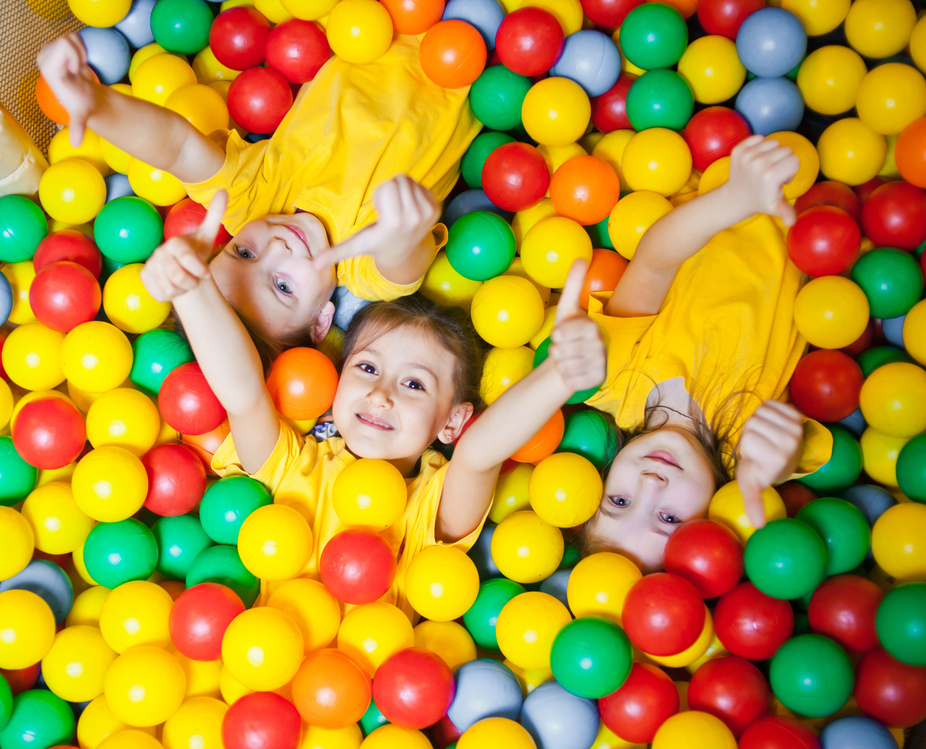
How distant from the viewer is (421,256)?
1.66 meters

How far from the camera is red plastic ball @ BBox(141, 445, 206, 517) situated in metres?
1.66

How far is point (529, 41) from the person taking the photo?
1.84m

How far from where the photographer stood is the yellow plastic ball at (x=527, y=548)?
5.24ft

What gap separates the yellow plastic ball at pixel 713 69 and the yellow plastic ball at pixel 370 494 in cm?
121

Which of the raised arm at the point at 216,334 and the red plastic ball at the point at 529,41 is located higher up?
the red plastic ball at the point at 529,41

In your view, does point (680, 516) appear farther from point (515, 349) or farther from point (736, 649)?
point (515, 349)

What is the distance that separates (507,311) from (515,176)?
1.09ft

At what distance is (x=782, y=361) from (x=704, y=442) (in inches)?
10.6

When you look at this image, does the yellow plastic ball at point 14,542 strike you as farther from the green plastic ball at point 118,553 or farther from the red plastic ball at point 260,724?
the red plastic ball at point 260,724

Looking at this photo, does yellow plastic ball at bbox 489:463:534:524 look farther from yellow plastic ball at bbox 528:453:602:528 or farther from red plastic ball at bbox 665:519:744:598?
red plastic ball at bbox 665:519:744:598

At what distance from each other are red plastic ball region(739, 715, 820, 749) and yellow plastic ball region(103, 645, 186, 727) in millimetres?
1018

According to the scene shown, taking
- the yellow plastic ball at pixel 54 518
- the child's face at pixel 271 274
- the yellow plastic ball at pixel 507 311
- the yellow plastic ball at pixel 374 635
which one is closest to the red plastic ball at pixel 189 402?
the child's face at pixel 271 274

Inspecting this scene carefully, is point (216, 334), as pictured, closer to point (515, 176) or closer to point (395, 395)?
point (395, 395)

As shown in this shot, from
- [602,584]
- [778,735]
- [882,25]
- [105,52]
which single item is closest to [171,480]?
→ [602,584]
